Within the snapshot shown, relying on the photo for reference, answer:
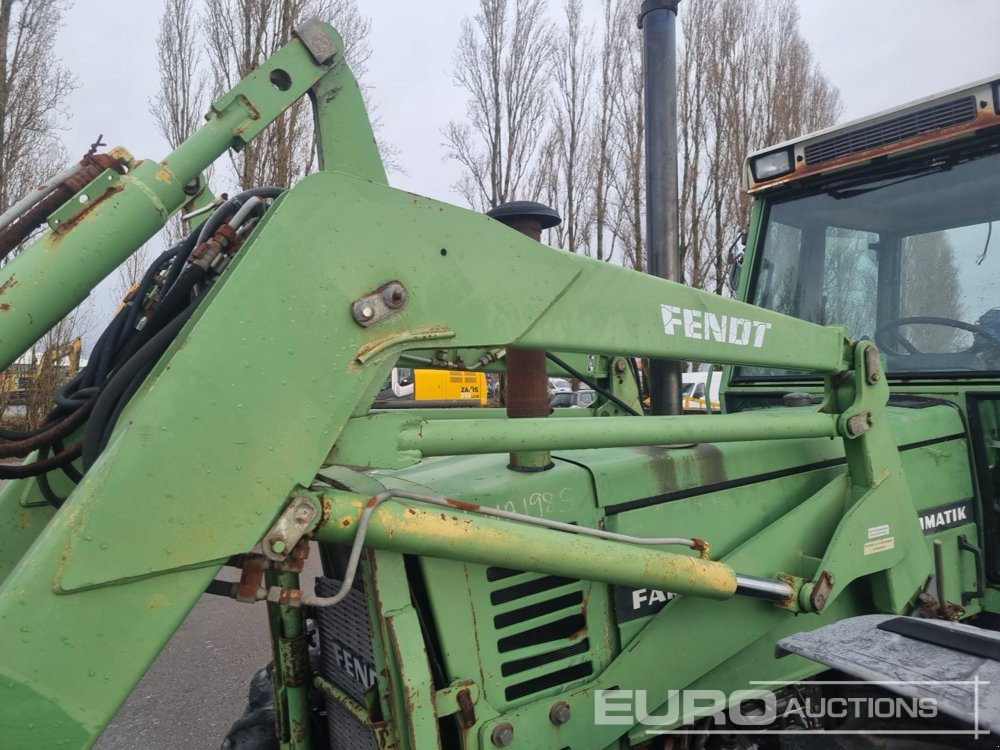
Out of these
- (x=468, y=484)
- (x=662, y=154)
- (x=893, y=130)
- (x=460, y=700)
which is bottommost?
(x=460, y=700)

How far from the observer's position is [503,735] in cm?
163

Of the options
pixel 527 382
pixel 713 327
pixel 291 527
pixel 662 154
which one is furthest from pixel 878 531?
pixel 291 527

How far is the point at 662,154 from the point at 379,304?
4.23 ft

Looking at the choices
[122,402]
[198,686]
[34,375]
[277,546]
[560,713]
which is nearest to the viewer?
[277,546]

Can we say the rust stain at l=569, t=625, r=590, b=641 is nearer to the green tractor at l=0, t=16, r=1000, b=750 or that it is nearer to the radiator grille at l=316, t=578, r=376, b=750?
the green tractor at l=0, t=16, r=1000, b=750

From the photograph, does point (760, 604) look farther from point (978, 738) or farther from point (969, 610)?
point (969, 610)

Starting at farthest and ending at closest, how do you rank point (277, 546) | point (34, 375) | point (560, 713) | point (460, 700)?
point (34, 375) → point (560, 713) → point (460, 700) → point (277, 546)

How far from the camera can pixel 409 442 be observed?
4.74ft

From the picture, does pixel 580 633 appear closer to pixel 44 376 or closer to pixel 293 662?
pixel 293 662

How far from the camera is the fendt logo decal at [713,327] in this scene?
1747 millimetres

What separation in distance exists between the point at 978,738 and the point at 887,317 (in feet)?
5.80

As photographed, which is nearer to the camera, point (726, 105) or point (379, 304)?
point (379, 304)

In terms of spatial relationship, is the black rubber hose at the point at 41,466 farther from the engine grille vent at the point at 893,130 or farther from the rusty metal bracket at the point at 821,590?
the engine grille vent at the point at 893,130

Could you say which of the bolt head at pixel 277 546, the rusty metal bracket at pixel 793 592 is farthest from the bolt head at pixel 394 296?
the rusty metal bracket at pixel 793 592
